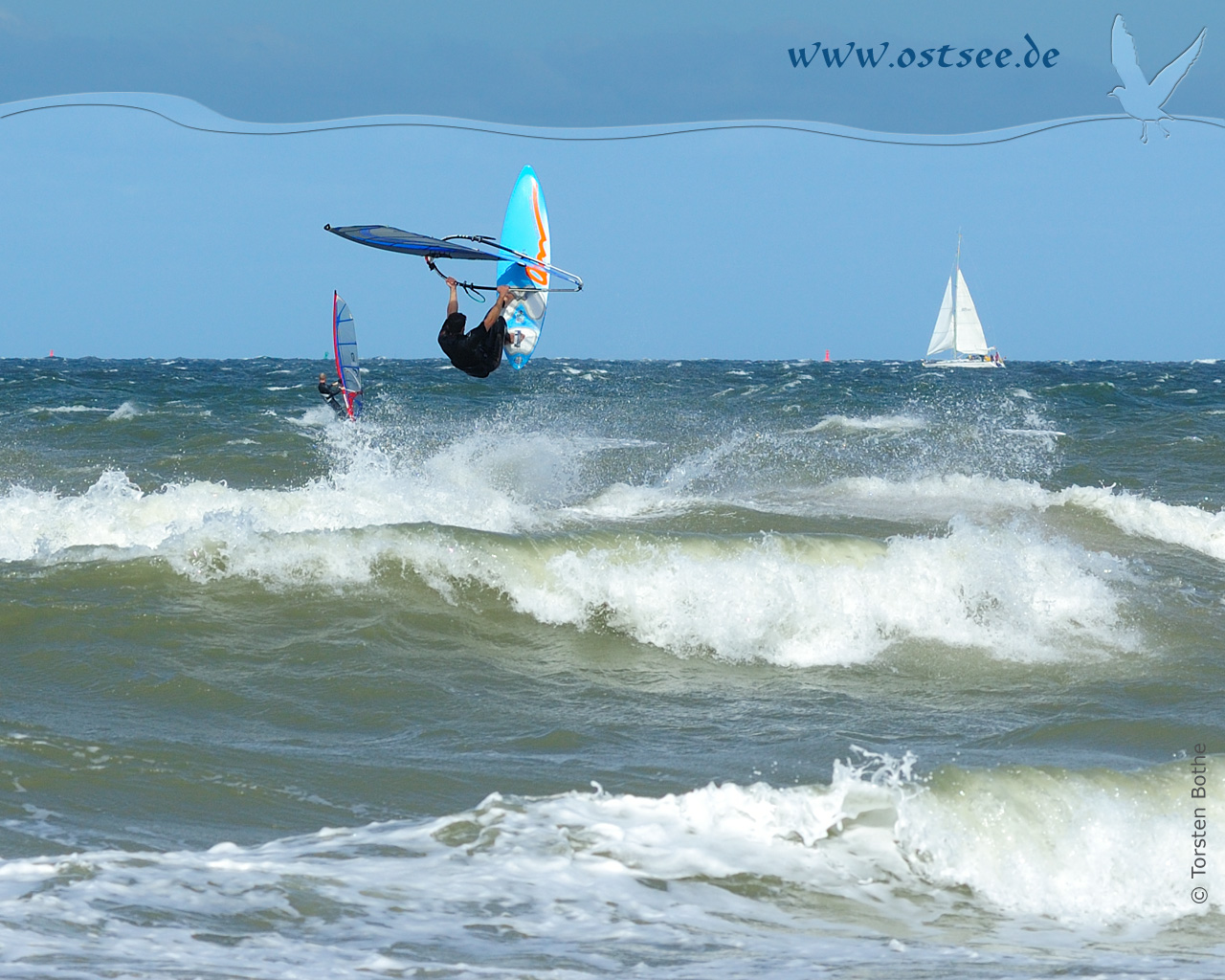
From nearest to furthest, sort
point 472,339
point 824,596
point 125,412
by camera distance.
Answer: point 824,596 → point 472,339 → point 125,412

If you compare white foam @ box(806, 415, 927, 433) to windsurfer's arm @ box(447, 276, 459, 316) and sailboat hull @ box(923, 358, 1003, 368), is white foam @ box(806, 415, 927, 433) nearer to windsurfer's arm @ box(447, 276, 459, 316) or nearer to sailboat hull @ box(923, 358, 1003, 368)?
windsurfer's arm @ box(447, 276, 459, 316)

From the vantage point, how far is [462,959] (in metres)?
2.74

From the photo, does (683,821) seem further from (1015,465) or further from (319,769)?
(1015,465)

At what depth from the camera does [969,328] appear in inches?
1809

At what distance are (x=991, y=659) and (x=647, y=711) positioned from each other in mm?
2356

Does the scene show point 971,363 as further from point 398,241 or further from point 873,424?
point 398,241

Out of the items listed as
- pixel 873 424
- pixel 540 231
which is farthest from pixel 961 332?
pixel 540 231

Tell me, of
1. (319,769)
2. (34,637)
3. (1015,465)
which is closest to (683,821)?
(319,769)

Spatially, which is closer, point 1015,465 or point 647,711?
point 647,711

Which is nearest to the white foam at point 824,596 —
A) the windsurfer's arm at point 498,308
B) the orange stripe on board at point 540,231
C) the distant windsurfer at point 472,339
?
the distant windsurfer at point 472,339

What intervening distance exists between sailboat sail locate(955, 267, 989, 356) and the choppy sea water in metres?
35.0

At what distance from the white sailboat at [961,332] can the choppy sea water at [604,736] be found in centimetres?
3495

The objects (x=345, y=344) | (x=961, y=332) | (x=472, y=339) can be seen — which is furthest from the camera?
(x=961, y=332)

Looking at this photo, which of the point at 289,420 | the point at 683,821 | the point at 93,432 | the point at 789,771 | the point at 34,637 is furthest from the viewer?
the point at 289,420
